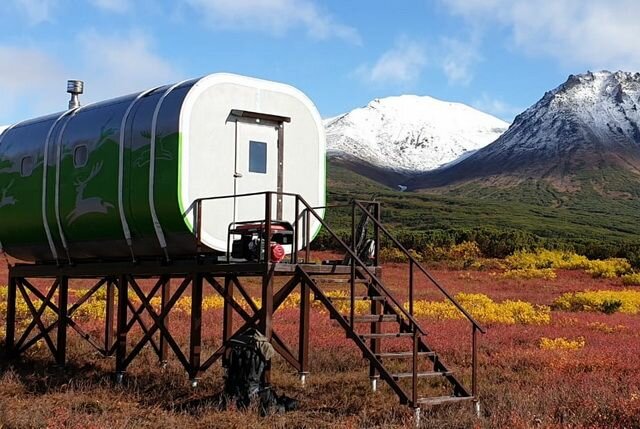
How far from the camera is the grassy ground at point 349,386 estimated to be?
41.4 feet

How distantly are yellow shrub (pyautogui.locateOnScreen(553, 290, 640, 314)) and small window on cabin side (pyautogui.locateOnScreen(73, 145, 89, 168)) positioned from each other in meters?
18.7

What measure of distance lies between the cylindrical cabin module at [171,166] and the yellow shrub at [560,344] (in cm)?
655

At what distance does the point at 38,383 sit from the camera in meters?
16.4

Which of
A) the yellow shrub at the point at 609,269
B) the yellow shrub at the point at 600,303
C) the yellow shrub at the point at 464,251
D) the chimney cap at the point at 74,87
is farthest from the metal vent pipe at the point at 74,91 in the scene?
the yellow shrub at the point at 464,251

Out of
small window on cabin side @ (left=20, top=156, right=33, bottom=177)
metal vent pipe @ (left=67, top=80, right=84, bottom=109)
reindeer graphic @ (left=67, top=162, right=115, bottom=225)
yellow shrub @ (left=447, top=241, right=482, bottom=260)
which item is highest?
metal vent pipe @ (left=67, top=80, right=84, bottom=109)

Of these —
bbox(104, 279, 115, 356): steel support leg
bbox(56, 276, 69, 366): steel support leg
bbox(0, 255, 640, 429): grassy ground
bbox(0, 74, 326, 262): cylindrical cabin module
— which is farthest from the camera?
bbox(104, 279, 115, 356): steel support leg

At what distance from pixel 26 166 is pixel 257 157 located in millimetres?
6090

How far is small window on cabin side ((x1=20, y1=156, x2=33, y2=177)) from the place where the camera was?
1943 centimetres

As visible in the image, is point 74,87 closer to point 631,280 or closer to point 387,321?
point 387,321

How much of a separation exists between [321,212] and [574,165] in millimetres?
179795

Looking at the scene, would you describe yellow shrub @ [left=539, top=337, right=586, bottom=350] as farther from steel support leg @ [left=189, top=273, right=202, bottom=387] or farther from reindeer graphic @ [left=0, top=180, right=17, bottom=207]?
reindeer graphic @ [left=0, top=180, right=17, bottom=207]

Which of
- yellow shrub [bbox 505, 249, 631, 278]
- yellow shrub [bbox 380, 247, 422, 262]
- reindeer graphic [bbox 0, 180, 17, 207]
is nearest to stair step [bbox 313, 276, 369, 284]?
reindeer graphic [bbox 0, 180, 17, 207]

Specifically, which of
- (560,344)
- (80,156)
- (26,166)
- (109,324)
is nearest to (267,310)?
(80,156)

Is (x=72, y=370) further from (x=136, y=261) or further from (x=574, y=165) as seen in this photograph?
(x=574, y=165)
